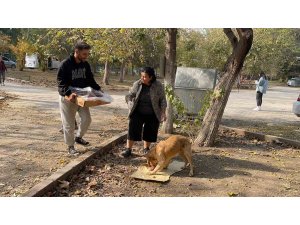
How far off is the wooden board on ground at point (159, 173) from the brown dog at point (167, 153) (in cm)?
9

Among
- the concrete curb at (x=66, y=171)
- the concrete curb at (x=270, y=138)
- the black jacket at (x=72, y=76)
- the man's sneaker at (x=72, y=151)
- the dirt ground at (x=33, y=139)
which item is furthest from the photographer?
the concrete curb at (x=270, y=138)

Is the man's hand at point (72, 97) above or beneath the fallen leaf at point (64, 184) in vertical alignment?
above

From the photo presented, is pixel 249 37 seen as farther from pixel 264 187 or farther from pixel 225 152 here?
pixel 264 187

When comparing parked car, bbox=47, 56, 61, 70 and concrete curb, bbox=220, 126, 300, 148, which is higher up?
parked car, bbox=47, 56, 61, 70

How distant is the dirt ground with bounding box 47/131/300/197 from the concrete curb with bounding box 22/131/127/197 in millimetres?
91

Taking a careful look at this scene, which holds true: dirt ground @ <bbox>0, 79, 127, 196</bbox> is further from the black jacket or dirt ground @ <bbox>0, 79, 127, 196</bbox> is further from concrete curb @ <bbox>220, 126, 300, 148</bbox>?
concrete curb @ <bbox>220, 126, 300, 148</bbox>

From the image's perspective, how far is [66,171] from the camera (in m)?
5.04

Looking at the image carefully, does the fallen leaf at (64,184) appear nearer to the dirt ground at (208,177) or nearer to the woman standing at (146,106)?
the dirt ground at (208,177)

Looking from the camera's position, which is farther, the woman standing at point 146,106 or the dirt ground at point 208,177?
the woman standing at point 146,106

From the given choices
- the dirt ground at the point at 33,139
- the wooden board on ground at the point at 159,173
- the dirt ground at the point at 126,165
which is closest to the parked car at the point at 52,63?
the dirt ground at the point at 33,139

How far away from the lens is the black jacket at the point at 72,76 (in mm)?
5809

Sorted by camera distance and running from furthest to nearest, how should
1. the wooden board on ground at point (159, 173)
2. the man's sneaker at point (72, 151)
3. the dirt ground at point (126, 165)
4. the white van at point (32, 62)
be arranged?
1. the white van at point (32, 62)
2. the man's sneaker at point (72, 151)
3. the wooden board on ground at point (159, 173)
4. the dirt ground at point (126, 165)

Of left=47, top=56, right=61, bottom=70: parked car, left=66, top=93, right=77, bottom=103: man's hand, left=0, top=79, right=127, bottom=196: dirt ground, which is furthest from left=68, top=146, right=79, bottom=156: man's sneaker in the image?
left=47, top=56, right=61, bottom=70: parked car

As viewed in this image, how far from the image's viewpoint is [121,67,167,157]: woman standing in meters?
6.14
